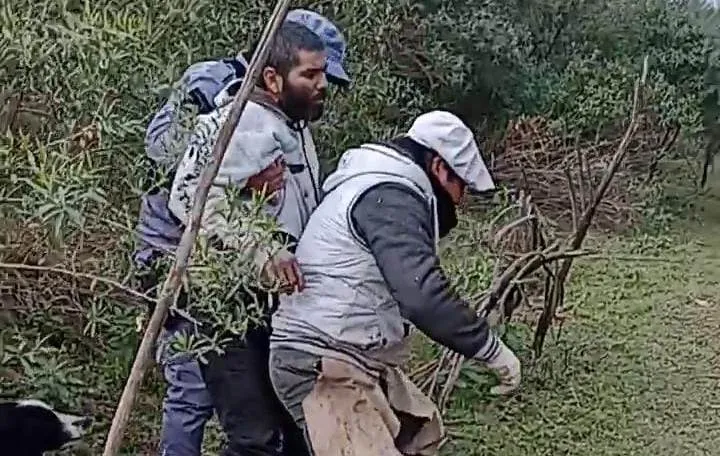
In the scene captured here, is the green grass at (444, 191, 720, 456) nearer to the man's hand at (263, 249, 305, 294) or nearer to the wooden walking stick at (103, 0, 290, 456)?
the man's hand at (263, 249, 305, 294)

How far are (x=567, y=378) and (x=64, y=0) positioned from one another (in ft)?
12.1

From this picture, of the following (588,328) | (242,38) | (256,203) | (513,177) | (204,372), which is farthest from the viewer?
(513,177)

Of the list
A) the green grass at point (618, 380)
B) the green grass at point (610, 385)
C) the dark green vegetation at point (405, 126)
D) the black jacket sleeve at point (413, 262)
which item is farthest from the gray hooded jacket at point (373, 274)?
the green grass at point (618, 380)

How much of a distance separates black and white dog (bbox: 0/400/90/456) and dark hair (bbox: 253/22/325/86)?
1332 mm

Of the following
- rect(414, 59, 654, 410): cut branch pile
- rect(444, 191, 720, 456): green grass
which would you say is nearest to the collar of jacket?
rect(414, 59, 654, 410): cut branch pile

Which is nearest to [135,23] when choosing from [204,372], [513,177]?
[204,372]

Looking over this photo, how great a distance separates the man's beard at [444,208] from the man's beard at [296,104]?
1.36 ft

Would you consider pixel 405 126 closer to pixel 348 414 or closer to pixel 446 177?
pixel 446 177

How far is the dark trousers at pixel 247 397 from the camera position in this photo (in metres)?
3.49

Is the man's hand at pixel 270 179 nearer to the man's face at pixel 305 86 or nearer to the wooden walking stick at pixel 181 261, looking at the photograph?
the man's face at pixel 305 86

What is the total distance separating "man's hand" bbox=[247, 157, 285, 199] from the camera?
315 centimetres

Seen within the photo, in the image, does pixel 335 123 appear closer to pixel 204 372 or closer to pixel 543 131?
pixel 204 372

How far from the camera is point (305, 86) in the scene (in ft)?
11.1

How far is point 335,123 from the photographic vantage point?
5.26 meters
